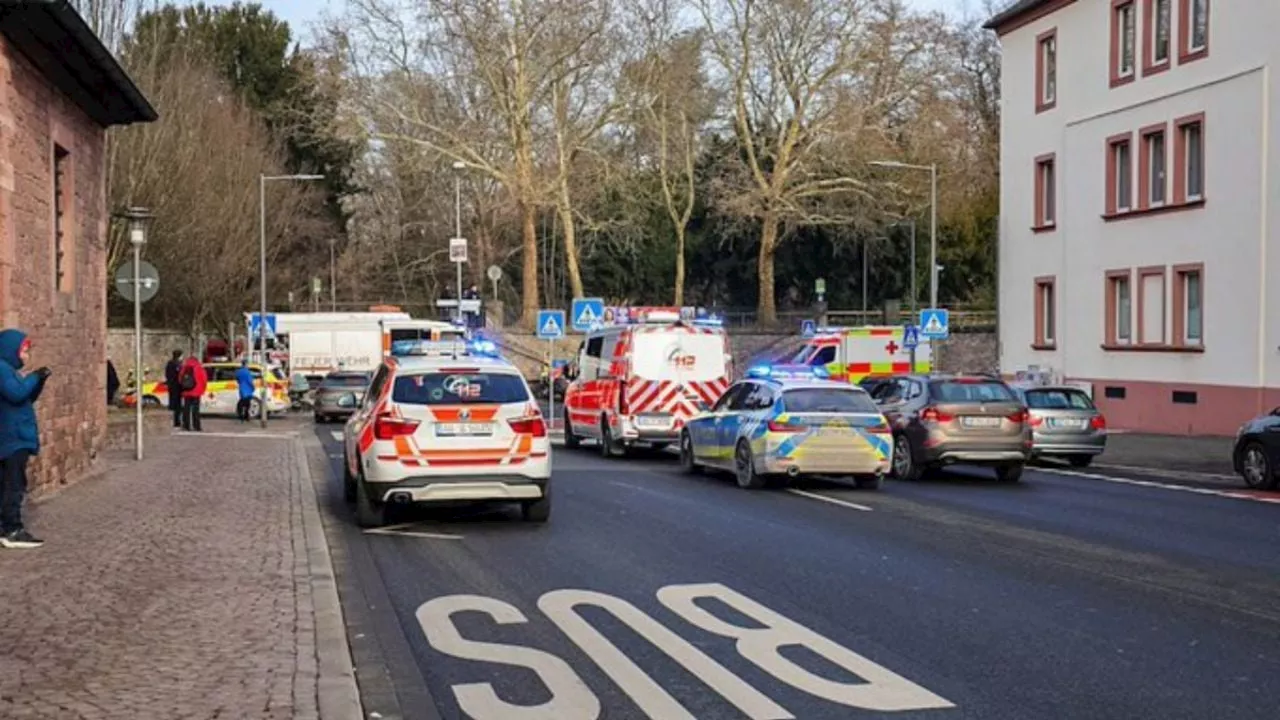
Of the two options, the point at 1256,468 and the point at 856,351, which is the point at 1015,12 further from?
the point at 1256,468

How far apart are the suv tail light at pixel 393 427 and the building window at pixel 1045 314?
28275 millimetres

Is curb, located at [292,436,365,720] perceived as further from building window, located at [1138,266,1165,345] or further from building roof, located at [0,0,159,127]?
building window, located at [1138,266,1165,345]

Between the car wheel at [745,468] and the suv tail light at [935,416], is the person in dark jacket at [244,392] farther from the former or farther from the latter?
the suv tail light at [935,416]

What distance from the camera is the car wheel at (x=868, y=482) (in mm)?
19548

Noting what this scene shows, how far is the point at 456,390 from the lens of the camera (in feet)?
48.4

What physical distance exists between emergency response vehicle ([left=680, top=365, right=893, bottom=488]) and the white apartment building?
48.4 ft

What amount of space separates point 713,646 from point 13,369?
6604 millimetres

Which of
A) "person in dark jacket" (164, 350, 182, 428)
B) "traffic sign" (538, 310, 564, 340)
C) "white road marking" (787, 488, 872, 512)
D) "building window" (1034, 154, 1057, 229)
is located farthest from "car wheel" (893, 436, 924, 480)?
"building window" (1034, 154, 1057, 229)

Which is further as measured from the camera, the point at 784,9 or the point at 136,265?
the point at 784,9

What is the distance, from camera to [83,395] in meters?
19.7

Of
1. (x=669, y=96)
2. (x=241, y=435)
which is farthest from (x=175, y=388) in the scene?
(x=669, y=96)

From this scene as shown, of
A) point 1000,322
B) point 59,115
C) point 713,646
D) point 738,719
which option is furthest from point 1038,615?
point 1000,322

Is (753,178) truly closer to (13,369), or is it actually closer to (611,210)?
(611,210)

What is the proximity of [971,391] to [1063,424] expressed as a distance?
13.6 feet
